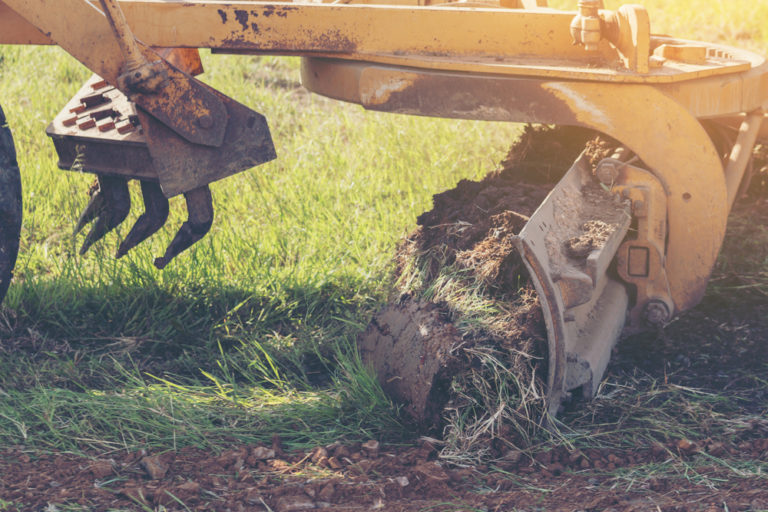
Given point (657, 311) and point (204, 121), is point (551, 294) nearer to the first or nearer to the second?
point (657, 311)

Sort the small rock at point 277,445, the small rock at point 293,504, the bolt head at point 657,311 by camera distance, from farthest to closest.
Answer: the bolt head at point 657,311 → the small rock at point 277,445 → the small rock at point 293,504

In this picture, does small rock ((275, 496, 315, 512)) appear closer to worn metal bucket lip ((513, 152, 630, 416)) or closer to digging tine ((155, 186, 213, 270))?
worn metal bucket lip ((513, 152, 630, 416))

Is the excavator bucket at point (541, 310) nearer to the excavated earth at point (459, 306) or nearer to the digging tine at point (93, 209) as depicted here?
the excavated earth at point (459, 306)

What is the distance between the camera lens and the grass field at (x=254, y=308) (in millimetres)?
2801

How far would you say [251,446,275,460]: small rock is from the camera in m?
2.60

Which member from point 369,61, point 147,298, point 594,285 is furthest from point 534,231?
point 147,298

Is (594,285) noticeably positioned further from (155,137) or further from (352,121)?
(352,121)

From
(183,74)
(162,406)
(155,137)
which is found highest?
(183,74)

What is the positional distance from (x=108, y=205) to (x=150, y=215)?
0.92 ft

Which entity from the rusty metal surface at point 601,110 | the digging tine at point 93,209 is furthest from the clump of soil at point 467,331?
the digging tine at point 93,209

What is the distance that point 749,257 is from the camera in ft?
13.1

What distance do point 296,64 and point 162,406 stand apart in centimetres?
452

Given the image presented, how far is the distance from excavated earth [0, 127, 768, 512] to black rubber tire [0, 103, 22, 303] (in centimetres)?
63

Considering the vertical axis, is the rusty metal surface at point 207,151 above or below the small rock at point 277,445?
above
